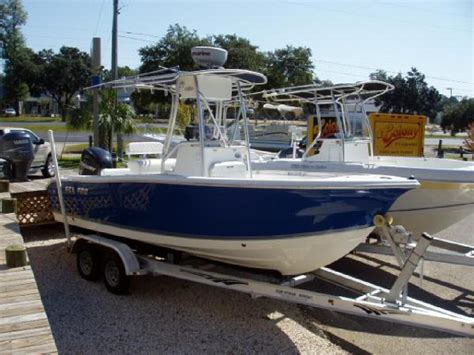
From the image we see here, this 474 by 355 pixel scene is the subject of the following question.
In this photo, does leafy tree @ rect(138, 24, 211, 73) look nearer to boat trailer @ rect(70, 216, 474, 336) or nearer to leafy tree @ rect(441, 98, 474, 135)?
leafy tree @ rect(441, 98, 474, 135)

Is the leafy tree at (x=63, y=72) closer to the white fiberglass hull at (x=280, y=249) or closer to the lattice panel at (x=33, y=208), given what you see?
the lattice panel at (x=33, y=208)

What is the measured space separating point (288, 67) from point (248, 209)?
47.8 m

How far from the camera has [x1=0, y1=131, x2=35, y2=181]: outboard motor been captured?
10297 millimetres

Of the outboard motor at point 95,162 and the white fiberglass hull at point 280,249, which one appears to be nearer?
the white fiberglass hull at point 280,249

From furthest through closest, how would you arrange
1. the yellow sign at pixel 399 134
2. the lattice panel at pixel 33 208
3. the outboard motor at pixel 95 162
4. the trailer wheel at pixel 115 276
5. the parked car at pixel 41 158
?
the parked car at pixel 41 158
the yellow sign at pixel 399 134
the lattice panel at pixel 33 208
the outboard motor at pixel 95 162
the trailer wheel at pixel 115 276

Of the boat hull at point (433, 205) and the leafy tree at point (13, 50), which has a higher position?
the leafy tree at point (13, 50)

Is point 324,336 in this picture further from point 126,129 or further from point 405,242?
point 126,129

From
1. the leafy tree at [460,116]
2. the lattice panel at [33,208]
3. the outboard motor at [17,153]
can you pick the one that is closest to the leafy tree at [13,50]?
the leafy tree at [460,116]

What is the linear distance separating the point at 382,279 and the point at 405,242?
2.24 metres

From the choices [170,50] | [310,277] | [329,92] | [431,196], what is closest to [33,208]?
[310,277]

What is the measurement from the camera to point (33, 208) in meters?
8.00

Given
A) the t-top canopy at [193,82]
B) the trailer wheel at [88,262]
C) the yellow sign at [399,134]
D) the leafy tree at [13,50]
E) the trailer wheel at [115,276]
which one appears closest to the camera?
the t-top canopy at [193,82]

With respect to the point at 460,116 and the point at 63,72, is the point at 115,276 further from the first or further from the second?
the point at 63,72

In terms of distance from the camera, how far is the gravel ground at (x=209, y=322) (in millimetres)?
4652
